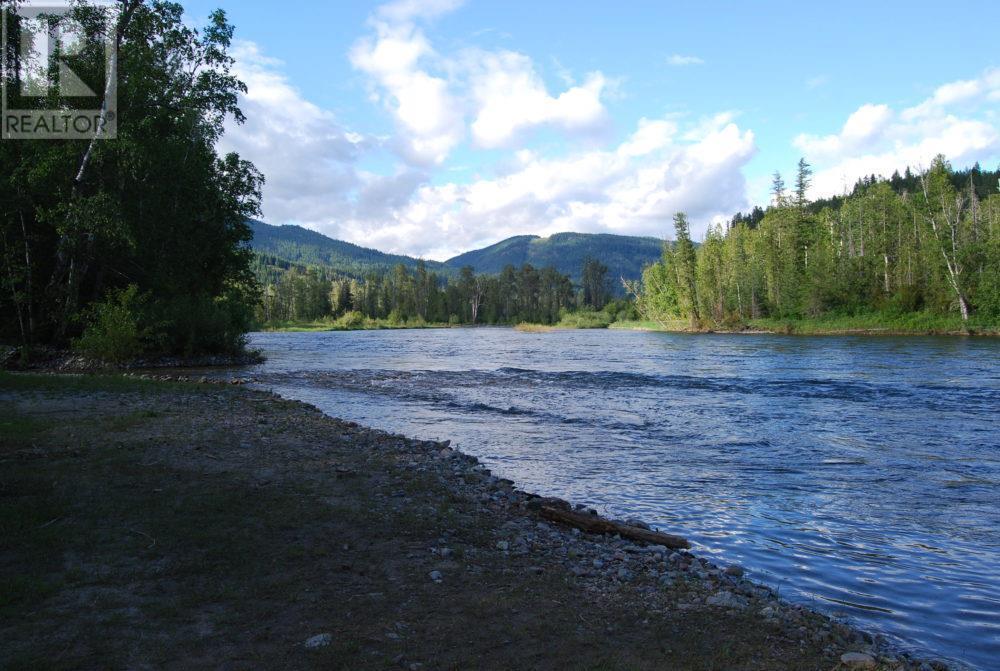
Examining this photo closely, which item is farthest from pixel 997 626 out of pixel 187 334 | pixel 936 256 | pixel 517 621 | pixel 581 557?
pixel 936 256

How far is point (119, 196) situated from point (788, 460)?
30886 millimetres

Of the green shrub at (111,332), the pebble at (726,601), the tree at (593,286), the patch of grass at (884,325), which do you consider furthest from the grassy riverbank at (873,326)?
the tree at (593,286)

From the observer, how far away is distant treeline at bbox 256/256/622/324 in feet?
572

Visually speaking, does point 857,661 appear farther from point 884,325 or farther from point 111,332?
point 884,325

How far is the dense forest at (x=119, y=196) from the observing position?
26469 mm

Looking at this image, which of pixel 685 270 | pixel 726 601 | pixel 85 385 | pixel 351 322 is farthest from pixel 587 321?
pixel 726 601

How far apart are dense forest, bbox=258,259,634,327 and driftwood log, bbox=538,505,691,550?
511ft

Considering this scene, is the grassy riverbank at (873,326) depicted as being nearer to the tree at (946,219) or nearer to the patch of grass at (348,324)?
the tree at (946,219)

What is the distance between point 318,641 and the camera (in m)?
4.65

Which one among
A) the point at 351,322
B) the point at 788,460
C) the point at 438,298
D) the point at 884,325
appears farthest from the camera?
the point at 438,298

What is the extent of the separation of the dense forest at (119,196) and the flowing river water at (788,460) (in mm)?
9104

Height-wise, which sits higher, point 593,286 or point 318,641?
point 593,286

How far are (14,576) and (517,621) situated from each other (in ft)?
15.3

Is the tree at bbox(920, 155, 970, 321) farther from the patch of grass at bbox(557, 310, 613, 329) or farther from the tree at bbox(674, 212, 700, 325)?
the patch of grass at bbox(557, 310, 613, 329)
